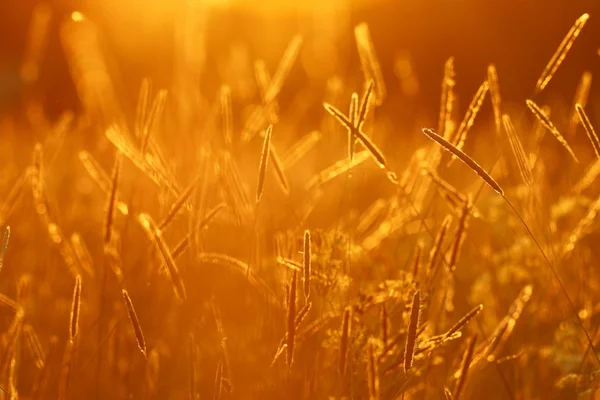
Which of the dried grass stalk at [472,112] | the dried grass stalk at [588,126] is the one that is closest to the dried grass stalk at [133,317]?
the dried grass stalk at [472,112]

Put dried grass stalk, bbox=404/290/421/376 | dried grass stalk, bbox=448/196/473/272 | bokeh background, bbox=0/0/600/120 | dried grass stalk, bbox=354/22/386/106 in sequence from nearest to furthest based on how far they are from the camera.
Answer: dried grass stalk, bbox=404/290/421/376 → dried grass stalk, bbox=448/196/473/272 → dried grass stalk, bbox=354/22/386/106 → bokeh background, bbox=0/0/600/120

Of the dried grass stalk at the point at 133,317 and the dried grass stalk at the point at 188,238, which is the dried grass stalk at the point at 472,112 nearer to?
the dried grass stalk at the point at 188,238

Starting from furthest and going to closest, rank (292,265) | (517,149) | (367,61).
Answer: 1. (367,61)
2. (517,149)
3. (292,265)

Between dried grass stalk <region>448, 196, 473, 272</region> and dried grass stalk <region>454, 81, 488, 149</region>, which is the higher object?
dried grass stalk <region>454, 81, 488, 149</region>

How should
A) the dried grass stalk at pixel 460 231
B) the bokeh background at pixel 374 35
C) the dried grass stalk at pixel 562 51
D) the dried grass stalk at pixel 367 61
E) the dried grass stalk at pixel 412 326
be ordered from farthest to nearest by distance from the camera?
the bokeh background at pixel 374 35
the dried grass stalk at pixel 367 61
the dried grass stalk at pixel 562 51
the dried grass stalk at pixel 460 231
the dried grass stalk at pixel 412 326

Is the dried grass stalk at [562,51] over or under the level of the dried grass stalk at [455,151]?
over

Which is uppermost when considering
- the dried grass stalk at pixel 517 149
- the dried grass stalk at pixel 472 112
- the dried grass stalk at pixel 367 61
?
the dried grass stalk at pixel 367 61

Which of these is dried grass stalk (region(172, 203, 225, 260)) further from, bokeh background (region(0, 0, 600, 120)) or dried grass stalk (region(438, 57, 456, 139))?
bokeh background (region(0, 0, 600, 120))

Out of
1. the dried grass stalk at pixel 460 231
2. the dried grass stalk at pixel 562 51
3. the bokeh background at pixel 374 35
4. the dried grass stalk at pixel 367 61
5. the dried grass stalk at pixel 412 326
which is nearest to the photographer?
the dried grass stalk at pixel 412 326

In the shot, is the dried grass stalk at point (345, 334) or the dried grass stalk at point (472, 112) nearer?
the dried grass stalk at point (345, 334)

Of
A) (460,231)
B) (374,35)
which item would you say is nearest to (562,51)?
(460,231)

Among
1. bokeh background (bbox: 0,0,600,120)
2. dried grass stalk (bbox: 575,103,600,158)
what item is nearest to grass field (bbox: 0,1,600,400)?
dried grass stalk (bbox: 575,103,600,158)

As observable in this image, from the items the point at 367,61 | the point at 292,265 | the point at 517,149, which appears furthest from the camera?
the point at 367,61

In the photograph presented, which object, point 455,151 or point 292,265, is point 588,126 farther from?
point 292,265
